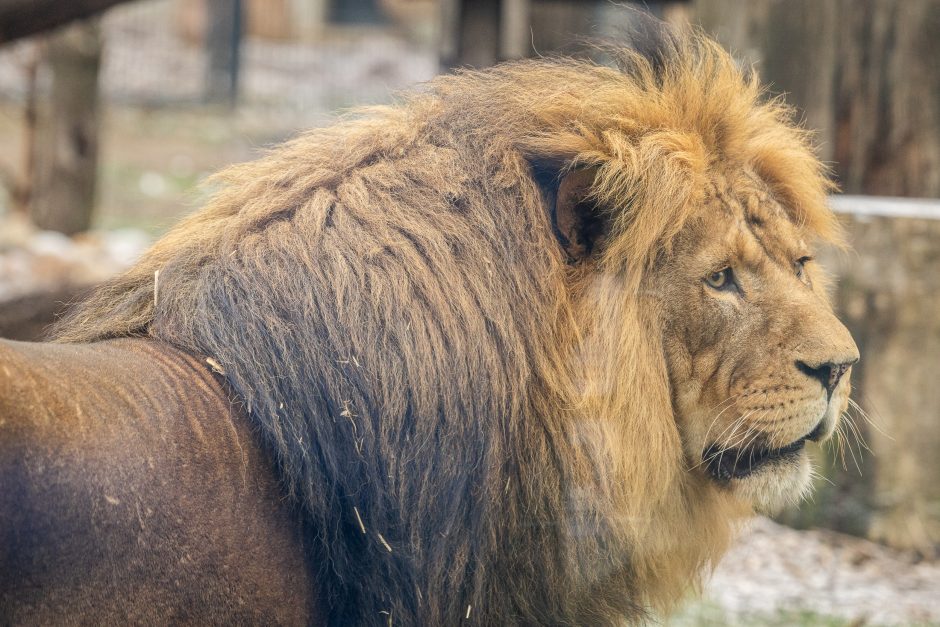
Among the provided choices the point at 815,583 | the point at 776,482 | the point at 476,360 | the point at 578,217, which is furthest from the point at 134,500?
the point at 815,583

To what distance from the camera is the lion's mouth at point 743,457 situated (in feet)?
8.55

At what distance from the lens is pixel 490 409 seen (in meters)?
2.37

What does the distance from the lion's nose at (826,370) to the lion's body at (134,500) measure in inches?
47.3

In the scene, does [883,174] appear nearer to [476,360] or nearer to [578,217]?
[578,217]

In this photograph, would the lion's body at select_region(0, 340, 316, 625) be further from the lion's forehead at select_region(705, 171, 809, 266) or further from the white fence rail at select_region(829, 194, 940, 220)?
the white fence rail at select_region(829, 194, 940, 220)

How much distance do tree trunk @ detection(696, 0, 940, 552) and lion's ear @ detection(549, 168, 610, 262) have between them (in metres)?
2.28

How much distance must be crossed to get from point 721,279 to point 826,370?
0.32m

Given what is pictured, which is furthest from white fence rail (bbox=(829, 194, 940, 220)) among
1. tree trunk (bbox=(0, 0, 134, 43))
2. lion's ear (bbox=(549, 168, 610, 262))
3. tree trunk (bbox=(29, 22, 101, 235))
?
tree trunk (bbox=(29, 22, 101, 235))

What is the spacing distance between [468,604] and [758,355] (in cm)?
88

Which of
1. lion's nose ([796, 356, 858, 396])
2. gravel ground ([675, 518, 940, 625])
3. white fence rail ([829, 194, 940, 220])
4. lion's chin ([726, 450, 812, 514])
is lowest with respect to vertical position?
gravel ground ([675, 518, 940, 625])

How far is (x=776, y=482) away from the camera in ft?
8.67

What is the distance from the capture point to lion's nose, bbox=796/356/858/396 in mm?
2500

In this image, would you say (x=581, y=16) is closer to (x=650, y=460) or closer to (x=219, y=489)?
(x=650, y=460)

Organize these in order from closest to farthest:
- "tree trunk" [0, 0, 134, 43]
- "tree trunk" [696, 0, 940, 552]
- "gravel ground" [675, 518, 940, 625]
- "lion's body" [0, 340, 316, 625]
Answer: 1. "lion's body" [0, 340, 316, 625]
2. "tree trunk" [0, 0, 134, 43]
3. "gravel ground" [675, 518, 940, 625]
4. "tree trunk" [696, 0, 940, 552]
